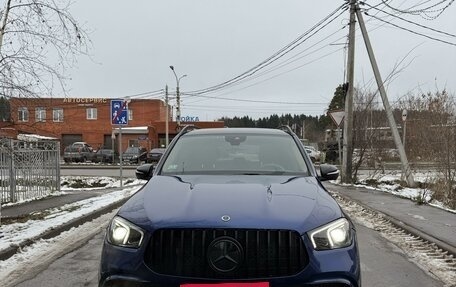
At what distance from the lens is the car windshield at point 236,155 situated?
4738mm

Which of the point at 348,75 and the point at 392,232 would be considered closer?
the point at 392,232

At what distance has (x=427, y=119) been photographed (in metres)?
15.4

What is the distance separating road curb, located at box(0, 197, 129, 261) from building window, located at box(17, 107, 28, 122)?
2.08 meters

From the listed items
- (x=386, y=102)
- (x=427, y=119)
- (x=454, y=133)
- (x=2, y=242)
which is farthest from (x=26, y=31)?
(x=386, y=102)

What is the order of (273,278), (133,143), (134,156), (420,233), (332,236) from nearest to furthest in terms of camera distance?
(273,278) < (332,236) < (420,233) < (134,156) < (133,143)

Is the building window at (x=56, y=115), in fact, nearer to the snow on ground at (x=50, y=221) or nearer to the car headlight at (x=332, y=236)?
the snow on ground at (x=50, y=221)

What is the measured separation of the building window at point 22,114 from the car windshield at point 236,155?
4.55 meters

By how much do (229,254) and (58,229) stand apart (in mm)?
5949

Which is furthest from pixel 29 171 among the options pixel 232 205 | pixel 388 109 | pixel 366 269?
pixel 388 109

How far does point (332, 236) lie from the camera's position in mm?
3338

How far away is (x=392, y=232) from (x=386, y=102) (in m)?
10.6

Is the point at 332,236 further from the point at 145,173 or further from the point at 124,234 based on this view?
the point at 145,173

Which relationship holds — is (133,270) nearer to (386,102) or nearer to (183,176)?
(183,176)

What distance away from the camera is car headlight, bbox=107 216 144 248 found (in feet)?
10.8
